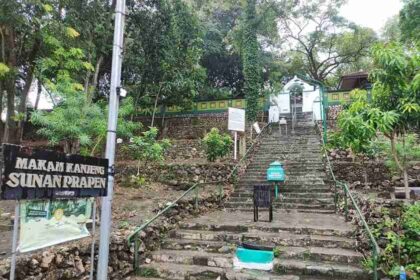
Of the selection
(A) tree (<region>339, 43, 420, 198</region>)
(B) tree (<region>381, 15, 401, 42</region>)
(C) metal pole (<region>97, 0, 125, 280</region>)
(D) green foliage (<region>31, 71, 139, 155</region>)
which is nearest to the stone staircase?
(C) metal pole (<region>97, 0, 125, 280</region>)

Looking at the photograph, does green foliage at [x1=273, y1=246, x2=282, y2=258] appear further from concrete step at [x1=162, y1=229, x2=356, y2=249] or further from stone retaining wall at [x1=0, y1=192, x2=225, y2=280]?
stone retaining wall at [x1=0, y1=192, x2=225, y2=280]

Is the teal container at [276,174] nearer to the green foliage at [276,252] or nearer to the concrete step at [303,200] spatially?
the concrete step at [303,200]

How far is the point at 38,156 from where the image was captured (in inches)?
131

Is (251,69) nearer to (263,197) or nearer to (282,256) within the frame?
(263,197)

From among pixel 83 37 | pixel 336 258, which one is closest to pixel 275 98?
pixel 83 37

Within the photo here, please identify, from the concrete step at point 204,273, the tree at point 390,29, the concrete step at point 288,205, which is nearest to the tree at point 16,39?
the concrete step at point 204,273

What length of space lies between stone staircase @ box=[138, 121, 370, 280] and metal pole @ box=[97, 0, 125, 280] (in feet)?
5.12

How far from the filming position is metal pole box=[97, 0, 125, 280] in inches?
161

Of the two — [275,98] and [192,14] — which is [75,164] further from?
[275,98]

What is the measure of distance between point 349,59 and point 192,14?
13749 millimetres

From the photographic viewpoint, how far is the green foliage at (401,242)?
16.0 ft

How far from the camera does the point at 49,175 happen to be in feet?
11.3

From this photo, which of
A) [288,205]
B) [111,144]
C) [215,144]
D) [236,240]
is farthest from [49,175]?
[215,144]

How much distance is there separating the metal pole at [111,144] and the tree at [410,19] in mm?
11750
